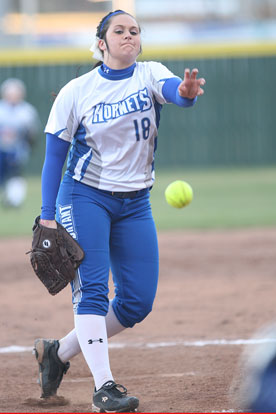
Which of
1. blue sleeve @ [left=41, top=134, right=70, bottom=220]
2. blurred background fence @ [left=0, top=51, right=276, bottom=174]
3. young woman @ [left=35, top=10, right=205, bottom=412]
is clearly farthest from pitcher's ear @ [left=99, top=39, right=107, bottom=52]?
blurred background fence @ [left=0, top=51, right=276, bottom=174]

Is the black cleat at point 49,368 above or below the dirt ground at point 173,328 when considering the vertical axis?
above

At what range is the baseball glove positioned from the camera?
3783mm

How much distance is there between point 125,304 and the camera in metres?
4.00

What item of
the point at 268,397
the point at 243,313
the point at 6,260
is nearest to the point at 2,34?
the point at 6,260

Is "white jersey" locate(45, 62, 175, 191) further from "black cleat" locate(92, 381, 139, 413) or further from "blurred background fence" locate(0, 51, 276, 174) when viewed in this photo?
"blurred background fence" locate(0, 51, 276, 174)

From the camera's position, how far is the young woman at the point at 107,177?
3760mm

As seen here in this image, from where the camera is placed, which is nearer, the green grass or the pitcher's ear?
the pitcher's ear

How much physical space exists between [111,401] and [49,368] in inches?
22.8

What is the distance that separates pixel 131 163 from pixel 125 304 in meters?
0.71

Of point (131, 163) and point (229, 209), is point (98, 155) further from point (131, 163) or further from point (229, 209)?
point (229, 209)

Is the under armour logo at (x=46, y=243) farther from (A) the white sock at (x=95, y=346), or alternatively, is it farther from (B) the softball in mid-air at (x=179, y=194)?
(B) the softball in mid-air at (x=179, y=194)

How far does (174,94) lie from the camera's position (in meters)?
3.69

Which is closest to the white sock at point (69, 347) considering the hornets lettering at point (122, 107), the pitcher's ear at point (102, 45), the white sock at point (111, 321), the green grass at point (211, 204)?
the white sock at point (111, 321)

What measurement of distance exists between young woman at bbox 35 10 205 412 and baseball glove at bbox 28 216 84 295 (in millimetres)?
39
